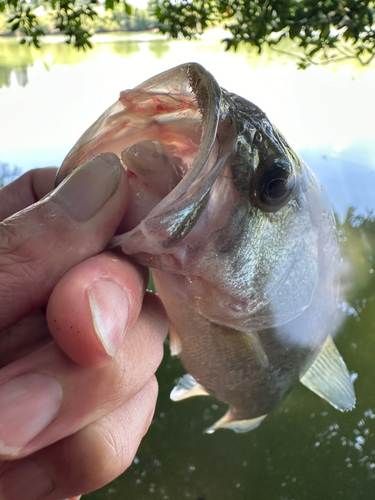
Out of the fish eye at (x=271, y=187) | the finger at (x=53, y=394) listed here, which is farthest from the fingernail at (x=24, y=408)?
the fish eye at (x=271, y=187)

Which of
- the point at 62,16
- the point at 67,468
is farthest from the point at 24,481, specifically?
the point at 62,16

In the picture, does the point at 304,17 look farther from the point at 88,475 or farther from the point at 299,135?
the point at 88,475

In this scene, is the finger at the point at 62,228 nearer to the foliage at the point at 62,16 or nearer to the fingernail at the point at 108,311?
the fingernail at the point at 108,311

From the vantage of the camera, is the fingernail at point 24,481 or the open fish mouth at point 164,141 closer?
the open fish mouth at point 164,141

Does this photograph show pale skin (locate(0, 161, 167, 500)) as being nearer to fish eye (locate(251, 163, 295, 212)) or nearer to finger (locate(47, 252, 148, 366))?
finger (locate(47, 252, 148, 366))

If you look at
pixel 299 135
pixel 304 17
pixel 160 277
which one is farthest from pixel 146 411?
pixel 299 135

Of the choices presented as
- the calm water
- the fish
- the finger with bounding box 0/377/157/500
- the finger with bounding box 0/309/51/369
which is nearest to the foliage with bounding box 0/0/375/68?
the calm water
